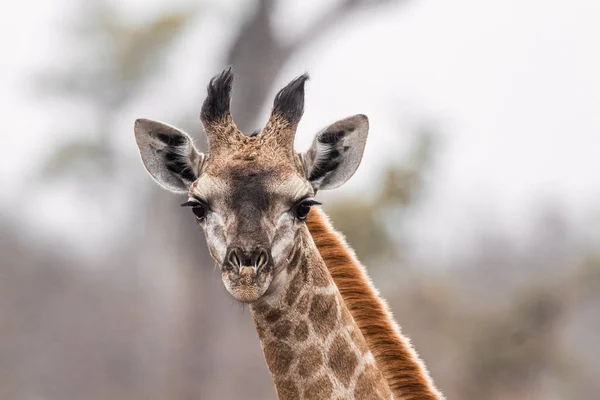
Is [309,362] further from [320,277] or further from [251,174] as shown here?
[251,174]

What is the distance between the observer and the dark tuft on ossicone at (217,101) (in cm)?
612

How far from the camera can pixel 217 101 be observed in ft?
20.2

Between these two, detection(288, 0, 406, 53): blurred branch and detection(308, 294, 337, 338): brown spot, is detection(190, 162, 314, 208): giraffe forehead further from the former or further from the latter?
detection(288, 0, 406, 53): blurred branch

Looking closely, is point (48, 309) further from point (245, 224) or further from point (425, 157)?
point (245, 224)

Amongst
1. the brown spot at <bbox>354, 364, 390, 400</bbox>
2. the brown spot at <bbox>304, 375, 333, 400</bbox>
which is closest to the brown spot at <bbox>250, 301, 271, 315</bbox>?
the brown spot at <bbox>304, 375, 333, 400</bbox>

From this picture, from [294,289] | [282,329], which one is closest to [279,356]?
[282,329]

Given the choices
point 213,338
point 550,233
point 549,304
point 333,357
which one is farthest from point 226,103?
point 550,233

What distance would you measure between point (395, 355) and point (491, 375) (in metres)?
18.9

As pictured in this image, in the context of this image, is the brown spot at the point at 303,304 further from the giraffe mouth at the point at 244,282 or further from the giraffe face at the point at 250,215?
the giraffe mouth at the point at 244,282

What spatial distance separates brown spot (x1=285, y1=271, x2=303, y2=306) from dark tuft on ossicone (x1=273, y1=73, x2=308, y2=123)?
0.94 m

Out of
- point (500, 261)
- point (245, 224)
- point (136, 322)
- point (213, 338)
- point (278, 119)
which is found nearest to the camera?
point (245, 224)

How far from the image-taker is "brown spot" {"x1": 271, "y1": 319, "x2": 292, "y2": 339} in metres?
5.68

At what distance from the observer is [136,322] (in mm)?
28750

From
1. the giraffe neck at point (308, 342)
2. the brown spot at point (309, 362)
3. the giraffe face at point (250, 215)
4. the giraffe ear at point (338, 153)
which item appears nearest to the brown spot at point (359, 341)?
the giraffe neck at point (308, 342)
